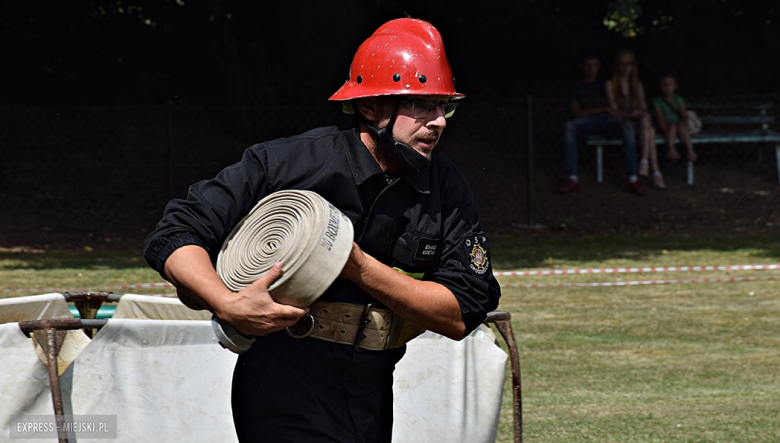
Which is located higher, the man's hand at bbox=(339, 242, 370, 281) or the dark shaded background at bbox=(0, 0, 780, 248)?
the man's hand at bbox=(339, 242, 370, 281)

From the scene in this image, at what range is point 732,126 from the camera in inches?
754

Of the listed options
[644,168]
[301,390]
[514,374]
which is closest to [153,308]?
[514,374]

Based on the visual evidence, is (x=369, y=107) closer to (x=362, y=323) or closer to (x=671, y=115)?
(x=362, y=323)

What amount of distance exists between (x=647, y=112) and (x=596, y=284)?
727cm

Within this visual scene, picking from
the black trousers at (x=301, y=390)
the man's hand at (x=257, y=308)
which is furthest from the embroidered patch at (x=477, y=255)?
the man's hand at (x=257, y=308)

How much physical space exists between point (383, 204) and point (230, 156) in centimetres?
1396

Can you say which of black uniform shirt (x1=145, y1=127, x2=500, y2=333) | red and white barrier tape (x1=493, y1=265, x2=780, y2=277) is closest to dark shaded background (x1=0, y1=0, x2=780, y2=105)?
red and white barrier tape (x1=493, y1=265, x2=780, y2=277)

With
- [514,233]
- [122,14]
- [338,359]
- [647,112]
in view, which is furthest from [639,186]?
[338,359]

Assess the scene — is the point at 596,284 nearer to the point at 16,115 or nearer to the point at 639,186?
the point at 639,186

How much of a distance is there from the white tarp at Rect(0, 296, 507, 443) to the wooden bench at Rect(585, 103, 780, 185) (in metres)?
13.8

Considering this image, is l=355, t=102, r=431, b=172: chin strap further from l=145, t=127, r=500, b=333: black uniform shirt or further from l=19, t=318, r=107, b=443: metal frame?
l=19, t=318, r=107, b=443: metal frame

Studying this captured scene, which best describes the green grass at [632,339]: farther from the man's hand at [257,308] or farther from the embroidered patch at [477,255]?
the man's hand at [257,308]

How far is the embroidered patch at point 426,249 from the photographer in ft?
10.3

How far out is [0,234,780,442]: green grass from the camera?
616 cm
